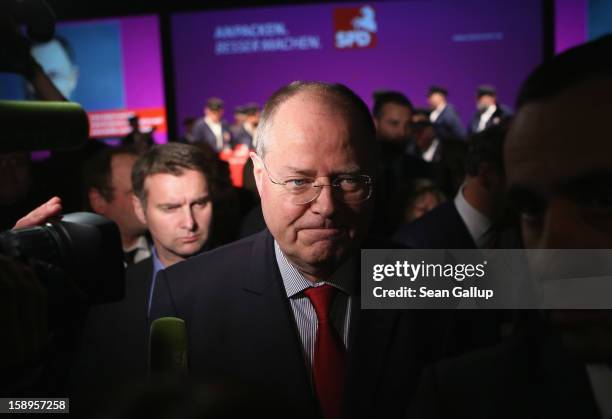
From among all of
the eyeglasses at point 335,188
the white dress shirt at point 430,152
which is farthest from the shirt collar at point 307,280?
the white dress shirt at point 430,152

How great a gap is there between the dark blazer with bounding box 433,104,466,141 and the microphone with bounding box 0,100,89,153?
6223mm

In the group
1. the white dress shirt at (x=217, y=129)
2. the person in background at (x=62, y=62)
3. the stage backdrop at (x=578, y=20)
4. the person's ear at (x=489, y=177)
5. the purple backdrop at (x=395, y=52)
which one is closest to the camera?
the person's ear at (x=489, y=177)

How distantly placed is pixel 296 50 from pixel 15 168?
7044mm

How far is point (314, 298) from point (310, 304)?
0.02m

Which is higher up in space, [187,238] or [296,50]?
[296,50]

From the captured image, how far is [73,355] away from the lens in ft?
4.31

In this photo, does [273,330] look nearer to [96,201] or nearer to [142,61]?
[96,201]

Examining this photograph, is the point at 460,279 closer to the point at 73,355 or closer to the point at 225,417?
the point at 73,355

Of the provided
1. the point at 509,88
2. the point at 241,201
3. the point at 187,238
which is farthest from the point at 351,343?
the point at 509,88

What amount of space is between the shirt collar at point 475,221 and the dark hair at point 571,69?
1175mm

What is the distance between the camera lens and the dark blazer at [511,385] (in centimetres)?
88

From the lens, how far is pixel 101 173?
6.93ft

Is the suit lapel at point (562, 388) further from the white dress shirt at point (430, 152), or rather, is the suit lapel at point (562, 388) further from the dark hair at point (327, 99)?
the white dress shirt at point (430, 152)

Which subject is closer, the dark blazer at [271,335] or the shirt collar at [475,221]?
the dark blazer at [271,335]
